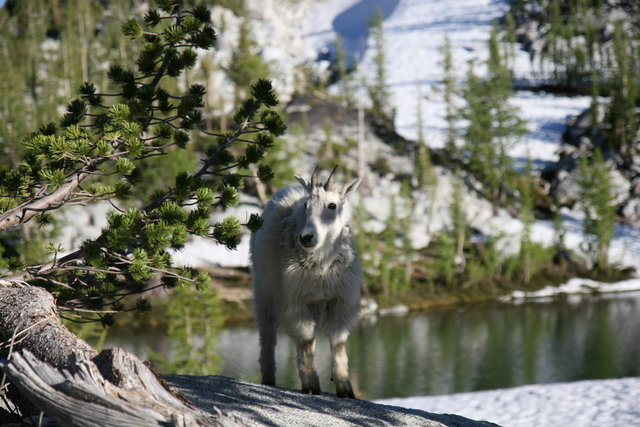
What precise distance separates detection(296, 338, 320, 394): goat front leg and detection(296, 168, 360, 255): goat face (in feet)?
3.97

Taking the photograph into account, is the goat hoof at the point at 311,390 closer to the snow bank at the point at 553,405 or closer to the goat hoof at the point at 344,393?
the goat hoof at the point at 344,393

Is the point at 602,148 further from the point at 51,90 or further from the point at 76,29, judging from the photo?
the point at 76,29

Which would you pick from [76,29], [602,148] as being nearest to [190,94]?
[602,148]

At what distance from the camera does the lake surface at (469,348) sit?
21.5m

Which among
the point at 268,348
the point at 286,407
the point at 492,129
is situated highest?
the point at 492,129

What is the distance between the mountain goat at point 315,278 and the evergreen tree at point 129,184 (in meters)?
0.78

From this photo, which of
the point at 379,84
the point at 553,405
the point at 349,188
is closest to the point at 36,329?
the point at 349,188

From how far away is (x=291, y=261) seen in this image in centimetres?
737

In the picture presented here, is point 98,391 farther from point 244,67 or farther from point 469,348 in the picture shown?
point 244,67

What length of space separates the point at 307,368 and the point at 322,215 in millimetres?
1899

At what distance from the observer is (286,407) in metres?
6.40

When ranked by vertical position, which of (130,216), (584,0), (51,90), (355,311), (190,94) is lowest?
(355,311)

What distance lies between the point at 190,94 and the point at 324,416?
4.10 m

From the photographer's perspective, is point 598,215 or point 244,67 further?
point 244,67
